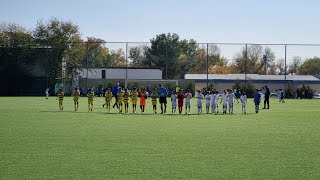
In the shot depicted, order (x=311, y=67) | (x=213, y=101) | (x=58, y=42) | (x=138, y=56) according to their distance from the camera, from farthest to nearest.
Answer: (x=311, y=67) → (x=138, y=56) → (x=58, y=42) → (x=213, y=101)

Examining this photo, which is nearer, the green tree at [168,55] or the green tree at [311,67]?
the green tree at [168,55]

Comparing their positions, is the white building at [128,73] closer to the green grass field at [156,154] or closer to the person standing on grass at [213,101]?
the person standing on grass at [213,101]

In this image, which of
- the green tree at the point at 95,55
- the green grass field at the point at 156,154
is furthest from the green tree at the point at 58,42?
the green grass field at the point at 156,154

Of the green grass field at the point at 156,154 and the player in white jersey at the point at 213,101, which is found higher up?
the player in white jersey at the point at 213,101

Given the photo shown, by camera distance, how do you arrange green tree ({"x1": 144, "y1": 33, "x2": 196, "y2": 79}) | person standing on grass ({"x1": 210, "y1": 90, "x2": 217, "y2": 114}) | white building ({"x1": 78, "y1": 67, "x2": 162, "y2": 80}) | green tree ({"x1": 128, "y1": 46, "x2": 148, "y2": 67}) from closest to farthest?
1. person standing on grass ({"x1": 210, "y1": 90, "x2": 217, "y2": 114})
2. white building ({"x1": 78, "y1": 67, "x2": 162, "y2": 80})
3. green tree ({"x1": 144, "y1": 33, "x2": 196, "y2": 79})
4. green tree ({"x1": 128, "y1": 46, "x2": 148, "y2": 67})

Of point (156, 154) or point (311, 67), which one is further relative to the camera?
point (311, 67)

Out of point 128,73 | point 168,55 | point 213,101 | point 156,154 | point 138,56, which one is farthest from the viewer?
point 138,56

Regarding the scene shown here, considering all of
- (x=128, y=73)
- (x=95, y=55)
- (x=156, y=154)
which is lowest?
(x=156, y=154)

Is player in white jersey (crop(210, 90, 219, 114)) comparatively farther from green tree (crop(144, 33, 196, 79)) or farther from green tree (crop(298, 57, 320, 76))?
green tree (crop(298, 57, 320, 76))

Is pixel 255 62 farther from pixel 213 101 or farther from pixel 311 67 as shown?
pixel 213 101

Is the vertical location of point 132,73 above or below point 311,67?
below

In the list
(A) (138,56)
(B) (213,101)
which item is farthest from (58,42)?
(B) (213,101)

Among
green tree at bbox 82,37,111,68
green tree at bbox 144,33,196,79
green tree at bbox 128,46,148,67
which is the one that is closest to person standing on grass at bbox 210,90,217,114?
green tree at bbox 82,37,111,68

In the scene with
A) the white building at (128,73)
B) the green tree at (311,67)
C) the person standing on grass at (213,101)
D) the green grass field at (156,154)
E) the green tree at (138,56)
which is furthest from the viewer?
the green tree at (311,67)
